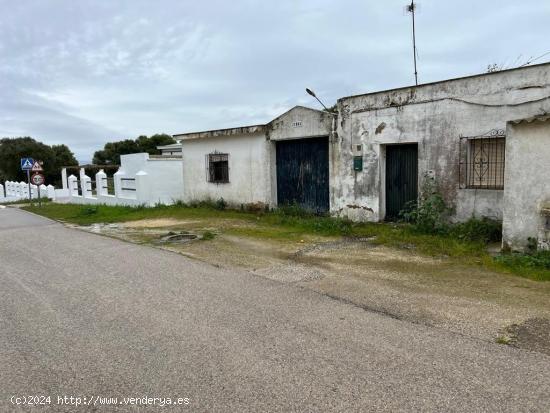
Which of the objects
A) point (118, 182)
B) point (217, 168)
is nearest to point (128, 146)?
point (118, 182)

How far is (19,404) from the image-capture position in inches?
123

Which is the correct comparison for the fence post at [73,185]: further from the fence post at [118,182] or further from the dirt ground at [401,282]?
the dirt ground at [401,282]

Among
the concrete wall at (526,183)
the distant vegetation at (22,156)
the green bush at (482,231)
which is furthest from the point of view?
the distant vegetation at (22,156)

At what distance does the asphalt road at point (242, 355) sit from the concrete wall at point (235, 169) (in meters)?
7.77

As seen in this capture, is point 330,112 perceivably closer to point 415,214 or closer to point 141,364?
point 415,214

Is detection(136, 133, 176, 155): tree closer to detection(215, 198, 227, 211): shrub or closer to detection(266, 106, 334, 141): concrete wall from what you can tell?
detection(215, 198, 227, 211): shrub

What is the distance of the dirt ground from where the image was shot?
172 inches

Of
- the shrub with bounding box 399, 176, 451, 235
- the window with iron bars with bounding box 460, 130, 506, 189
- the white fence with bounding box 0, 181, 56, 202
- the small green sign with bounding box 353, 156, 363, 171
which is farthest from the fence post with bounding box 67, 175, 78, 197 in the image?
the window with iron bars with bounding box 460, 130, 506, 189

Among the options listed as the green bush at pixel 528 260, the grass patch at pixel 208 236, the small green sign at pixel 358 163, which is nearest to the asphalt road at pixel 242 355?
the green bush at pixel 528 260

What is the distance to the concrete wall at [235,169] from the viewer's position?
13539mm

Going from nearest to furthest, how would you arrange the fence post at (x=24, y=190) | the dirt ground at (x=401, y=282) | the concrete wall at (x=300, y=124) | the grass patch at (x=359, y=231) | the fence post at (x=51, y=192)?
the dirt ground at (x=401, y=282) → the grass patch at (x=359, y=231) → the concrete wall at (x=300, y=124) → the fence post at (x=51, y=192) → the fence post at (x=24, y=190)

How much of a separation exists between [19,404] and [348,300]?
3.45 metres

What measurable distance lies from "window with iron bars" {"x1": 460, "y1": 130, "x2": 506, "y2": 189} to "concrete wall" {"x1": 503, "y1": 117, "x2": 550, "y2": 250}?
1416mm

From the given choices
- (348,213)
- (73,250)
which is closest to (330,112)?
(348,213)
